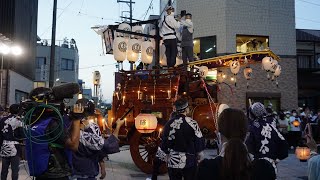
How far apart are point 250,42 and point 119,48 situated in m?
11.7

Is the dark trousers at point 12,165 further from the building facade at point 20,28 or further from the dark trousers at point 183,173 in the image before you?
the building facade at point 20,28

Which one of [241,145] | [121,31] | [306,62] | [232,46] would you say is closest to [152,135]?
[121,31]

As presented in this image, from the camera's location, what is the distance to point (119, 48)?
487 inches

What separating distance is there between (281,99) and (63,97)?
19097 mm

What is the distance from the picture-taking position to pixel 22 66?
22266 millimetres

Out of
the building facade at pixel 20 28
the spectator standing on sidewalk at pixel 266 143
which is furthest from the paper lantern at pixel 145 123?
the building facade at pixel 20 28

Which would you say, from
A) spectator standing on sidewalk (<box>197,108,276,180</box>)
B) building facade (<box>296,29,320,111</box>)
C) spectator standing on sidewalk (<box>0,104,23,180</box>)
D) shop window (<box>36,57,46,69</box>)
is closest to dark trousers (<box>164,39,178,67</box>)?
spectator standing on sidewalk (<box>0,104,23,180</box>)

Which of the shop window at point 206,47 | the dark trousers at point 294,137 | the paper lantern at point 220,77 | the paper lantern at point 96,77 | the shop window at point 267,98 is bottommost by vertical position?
the dark trousers at point 294,137

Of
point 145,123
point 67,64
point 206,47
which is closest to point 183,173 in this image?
point 145,123

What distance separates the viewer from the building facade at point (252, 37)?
20.9m

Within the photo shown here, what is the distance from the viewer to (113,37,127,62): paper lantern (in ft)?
40.5

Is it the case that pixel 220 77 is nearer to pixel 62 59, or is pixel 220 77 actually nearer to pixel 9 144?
pixel 9 144

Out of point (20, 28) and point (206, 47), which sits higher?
point (20, 28)

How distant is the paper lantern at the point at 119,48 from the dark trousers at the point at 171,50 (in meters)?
1.54
